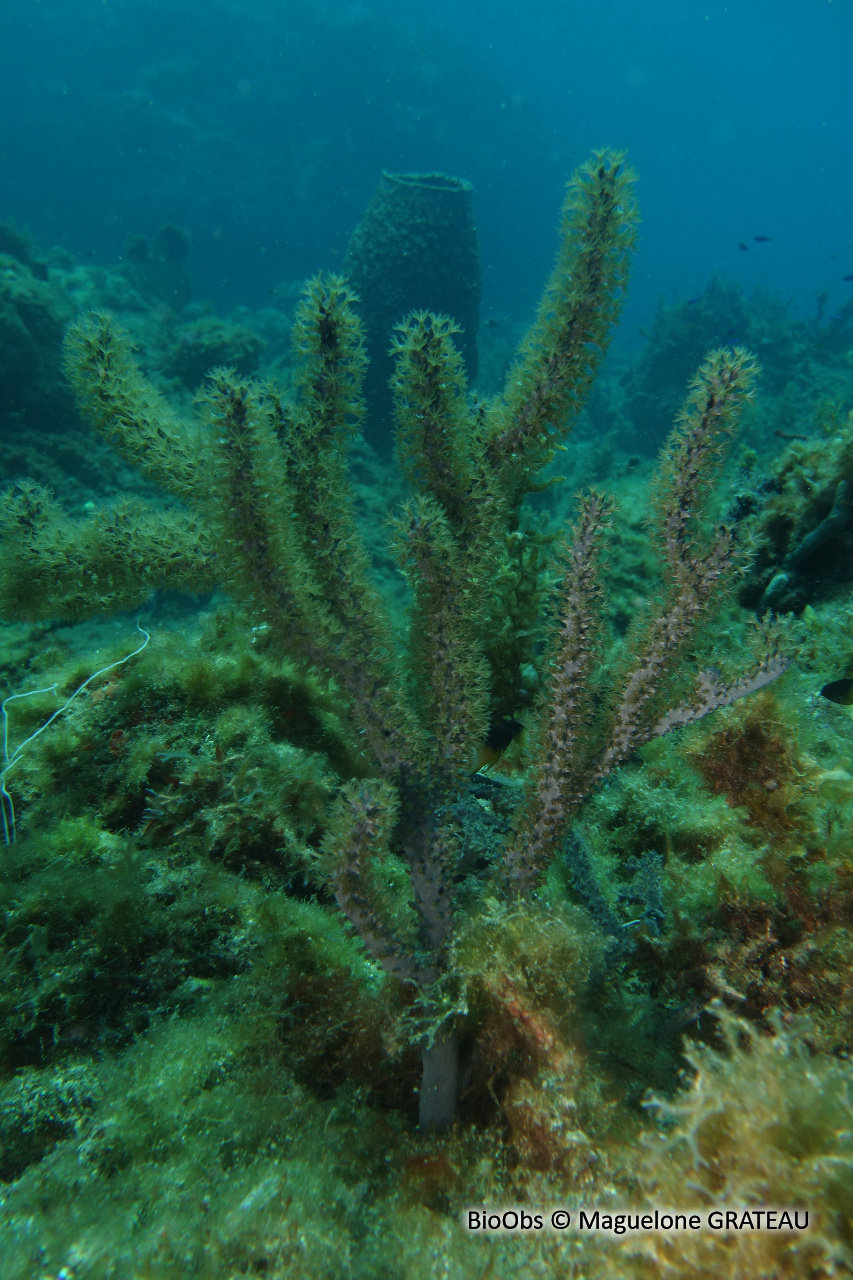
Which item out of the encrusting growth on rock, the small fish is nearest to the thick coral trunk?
the encrusting growth on rock

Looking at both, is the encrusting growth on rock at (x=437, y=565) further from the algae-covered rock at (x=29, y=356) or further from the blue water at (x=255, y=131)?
the blue water at (x=255, y=131)

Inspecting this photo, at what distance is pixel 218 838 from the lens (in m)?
2.78

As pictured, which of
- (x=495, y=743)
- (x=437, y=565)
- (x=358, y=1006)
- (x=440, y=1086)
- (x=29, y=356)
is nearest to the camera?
(x=440, y=1086)

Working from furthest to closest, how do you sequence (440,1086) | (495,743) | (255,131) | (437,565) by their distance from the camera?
(255,131) < (495,743) < (437,565) < (440,1086)

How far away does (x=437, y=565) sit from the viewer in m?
2.53

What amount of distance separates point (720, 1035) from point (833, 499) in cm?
465

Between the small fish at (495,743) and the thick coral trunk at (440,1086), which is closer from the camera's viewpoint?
the thick coral trunk at (440,1086)

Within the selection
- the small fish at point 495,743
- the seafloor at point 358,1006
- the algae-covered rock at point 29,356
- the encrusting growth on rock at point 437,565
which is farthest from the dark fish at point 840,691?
the algae-covered rock at point 29,356

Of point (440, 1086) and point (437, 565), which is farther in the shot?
point (437, 565)

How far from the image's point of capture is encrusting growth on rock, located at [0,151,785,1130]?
2.19 meters

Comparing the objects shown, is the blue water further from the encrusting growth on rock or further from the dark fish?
the dark fish

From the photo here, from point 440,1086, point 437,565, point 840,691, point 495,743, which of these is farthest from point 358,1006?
point 840,691

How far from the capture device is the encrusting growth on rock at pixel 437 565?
2.19m

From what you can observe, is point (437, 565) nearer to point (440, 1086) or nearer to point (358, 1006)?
point (358, 1006)
